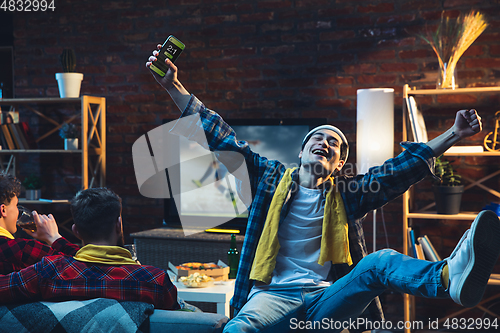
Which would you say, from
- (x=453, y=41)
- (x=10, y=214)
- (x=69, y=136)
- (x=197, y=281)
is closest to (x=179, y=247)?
(x=197, y=281)

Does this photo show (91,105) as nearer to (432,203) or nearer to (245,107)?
(245,107)

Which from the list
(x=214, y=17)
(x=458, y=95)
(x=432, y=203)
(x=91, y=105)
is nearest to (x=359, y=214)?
(x=432, y=203)

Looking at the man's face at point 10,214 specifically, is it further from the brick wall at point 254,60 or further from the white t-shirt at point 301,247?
the brick wall at point 254,60

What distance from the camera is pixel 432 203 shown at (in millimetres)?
3062

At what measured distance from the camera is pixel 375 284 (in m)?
1.51

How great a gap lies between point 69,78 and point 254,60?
133 cm

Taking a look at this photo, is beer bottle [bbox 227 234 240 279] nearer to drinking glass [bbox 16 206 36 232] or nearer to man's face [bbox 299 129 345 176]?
man's face [bbox 299 129 345 176]

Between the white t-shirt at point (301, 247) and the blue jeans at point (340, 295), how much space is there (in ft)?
0.14

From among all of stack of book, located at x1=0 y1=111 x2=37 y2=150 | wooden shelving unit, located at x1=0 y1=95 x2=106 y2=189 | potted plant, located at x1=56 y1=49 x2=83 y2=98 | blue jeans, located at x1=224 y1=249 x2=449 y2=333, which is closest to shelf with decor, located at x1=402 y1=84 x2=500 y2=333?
blue jeans, located at x1=224 y1=249 x2=449 y2=333

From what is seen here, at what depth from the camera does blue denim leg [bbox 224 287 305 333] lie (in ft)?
5.32

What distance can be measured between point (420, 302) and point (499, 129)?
1204mm

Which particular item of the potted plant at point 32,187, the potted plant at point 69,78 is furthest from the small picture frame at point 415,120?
the potted plant at point 32,187

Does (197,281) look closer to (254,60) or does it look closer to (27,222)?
(27,222)

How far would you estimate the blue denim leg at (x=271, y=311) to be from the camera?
1623mm
